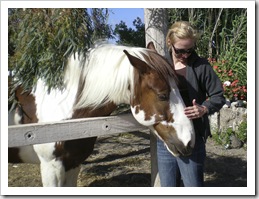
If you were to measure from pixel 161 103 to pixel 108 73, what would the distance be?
0.38 meters

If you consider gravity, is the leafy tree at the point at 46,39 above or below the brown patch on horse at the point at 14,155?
above

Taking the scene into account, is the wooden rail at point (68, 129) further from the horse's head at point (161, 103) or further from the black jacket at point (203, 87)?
the black jacket at point (203, 87)

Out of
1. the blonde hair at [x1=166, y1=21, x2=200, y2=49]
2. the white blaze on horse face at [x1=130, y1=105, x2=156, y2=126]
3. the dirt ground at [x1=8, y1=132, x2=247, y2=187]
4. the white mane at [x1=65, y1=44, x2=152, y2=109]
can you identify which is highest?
the blonde hair at [x1=166, y1=21, x2=200, y2=49]

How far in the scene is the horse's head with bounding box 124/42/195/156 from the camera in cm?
185

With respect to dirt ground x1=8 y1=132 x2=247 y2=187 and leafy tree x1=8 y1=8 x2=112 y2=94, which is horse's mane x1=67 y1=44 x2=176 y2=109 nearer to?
leafy tree x1=8 y1=8 x2=112 y2=94

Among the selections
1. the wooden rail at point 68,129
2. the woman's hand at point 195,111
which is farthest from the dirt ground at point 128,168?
the woman's hand at point 195,111

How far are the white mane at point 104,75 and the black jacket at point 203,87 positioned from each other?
1.06 ft

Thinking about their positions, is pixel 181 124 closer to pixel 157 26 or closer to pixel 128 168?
pixel 157 26

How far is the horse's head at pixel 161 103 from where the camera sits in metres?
1.85

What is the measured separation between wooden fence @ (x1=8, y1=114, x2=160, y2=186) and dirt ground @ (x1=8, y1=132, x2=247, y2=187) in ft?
5.37

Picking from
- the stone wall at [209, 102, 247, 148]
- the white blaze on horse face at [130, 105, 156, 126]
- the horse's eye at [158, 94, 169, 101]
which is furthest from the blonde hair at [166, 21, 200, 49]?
the stone wall at [209, 102, 247, 148]

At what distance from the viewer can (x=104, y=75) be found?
2.00 m

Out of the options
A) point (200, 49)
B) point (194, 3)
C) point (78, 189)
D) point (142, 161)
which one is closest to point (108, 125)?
point (78, 189)

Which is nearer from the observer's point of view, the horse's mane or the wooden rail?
the wooden rail
